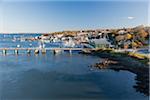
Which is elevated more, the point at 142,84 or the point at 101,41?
the point at 101,41

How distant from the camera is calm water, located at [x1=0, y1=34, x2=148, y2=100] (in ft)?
9.49

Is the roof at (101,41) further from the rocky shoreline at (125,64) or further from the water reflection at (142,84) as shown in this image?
the water reflection at (142,84)

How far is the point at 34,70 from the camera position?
385 centimetres

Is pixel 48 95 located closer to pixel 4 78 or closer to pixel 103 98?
pixel 103 98

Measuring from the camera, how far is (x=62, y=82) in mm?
3453

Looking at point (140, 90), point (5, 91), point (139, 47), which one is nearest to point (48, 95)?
point (5, 91)

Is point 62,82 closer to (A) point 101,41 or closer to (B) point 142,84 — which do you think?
(B) point 142,84

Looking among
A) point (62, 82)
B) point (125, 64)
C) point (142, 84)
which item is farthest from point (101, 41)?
point (142, 84)

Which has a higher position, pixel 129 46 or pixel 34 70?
pixel 129 46

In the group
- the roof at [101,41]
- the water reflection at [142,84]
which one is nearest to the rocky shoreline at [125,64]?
the water reflection at [142,84]

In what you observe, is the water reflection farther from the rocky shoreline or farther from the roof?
the roof

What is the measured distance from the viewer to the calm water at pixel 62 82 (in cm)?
289

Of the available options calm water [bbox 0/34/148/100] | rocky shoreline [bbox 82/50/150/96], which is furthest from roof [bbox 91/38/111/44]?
calm water [bbox 0/34/148/100]

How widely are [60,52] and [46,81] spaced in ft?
5.88
